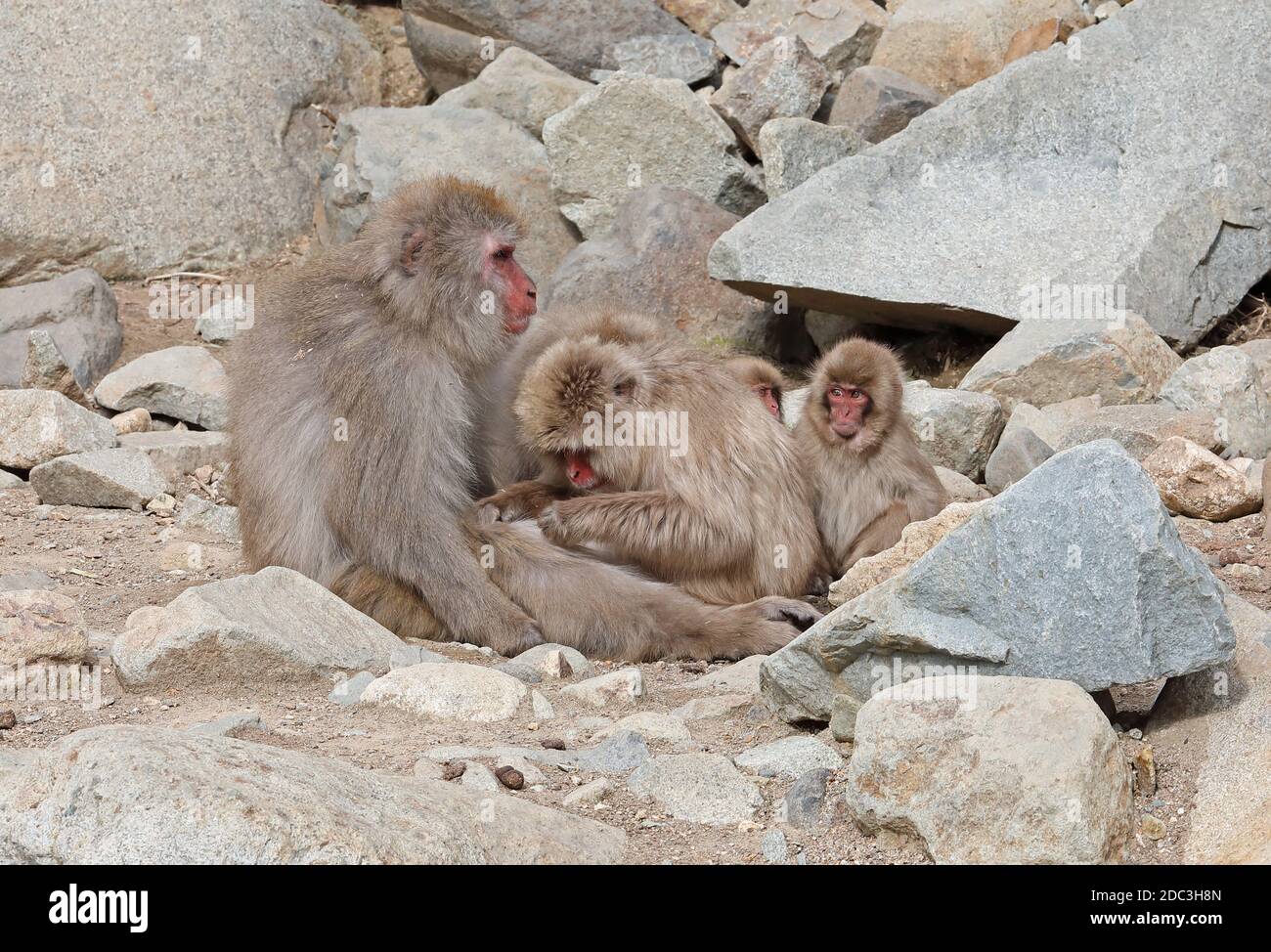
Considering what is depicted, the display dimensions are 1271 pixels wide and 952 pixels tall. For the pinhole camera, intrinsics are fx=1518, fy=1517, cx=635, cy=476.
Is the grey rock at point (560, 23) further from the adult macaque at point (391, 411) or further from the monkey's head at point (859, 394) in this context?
the adult macaque at point (391, 411)

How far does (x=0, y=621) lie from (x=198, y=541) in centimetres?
195

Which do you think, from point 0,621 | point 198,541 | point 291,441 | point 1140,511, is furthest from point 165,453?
point 1140,511

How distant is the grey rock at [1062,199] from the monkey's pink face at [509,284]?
2641 millimetres

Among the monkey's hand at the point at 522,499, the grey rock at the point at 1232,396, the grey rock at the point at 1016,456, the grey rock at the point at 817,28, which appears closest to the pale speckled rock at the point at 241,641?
the monkey's hand at the point at 522,499

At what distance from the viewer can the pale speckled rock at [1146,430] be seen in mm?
6590

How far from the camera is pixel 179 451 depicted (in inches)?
288

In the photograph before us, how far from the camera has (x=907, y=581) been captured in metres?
3.80

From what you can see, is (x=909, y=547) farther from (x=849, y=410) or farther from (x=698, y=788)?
(x=698, y=788)

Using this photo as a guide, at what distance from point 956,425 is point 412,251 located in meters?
2.86

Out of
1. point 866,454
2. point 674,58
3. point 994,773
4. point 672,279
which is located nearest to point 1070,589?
point 994,773

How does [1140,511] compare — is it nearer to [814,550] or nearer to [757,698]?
[757,698]

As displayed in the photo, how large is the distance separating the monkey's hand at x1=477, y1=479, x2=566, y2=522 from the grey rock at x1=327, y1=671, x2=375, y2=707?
1.21 metres

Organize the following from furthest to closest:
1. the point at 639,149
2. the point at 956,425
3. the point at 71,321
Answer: the point at 639,149 → the point at 71,321 → the point at 956,425

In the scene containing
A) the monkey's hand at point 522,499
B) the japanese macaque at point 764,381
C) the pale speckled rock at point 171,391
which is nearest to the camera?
the monkey's hand at point 522,499
